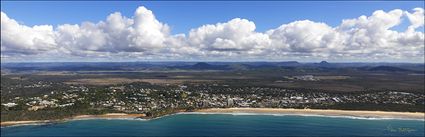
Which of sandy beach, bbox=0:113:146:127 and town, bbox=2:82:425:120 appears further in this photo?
town, bbox=2:82:425:120

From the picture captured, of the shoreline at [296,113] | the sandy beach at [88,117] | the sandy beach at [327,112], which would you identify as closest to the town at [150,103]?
the sandy beach at [88,117]

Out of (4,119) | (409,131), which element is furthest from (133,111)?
(409,131)

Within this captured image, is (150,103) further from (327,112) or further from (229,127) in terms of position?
(327,112)

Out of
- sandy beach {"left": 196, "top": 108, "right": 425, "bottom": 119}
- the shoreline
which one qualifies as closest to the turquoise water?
the shoreline

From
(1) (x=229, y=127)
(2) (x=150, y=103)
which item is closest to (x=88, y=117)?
→ (2) (x=150, y=103)

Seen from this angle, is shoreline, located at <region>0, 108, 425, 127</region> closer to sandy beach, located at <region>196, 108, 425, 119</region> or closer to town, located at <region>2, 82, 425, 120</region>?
sandy beach, located at <region>196, 108, 425, 119</region>

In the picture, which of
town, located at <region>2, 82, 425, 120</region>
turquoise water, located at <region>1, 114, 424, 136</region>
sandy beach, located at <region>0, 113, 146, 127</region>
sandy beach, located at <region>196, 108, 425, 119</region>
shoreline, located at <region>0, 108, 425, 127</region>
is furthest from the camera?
town, located at <region>2, 82, 425, 120</region>

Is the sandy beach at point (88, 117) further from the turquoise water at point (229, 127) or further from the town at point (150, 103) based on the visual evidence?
the town at point (150, 103)

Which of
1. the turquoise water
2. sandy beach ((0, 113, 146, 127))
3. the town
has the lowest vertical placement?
the turquoise water
